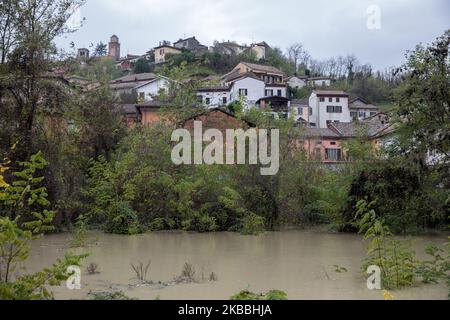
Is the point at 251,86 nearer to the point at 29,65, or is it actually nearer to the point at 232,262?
the point at 29,65

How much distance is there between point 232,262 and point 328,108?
52.8 meters

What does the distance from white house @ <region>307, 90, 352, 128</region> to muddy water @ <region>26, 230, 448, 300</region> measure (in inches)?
1747

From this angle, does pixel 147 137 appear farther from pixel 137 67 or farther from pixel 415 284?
pixel 137 67

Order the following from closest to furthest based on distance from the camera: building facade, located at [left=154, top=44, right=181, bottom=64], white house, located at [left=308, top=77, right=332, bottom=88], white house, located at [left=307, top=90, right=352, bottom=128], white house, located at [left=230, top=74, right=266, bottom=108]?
1. white house, located at [left=230, top=74, right=266, bottom=108]
2. white house, located at [left=307, top=90, right=352, bottom=128]
3. white house, located at [left=308, top=77, right=332, bottom=88]
4. building facade, located at [left=154, top=44, right=181, bottom=64]

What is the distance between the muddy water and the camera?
9391 mm

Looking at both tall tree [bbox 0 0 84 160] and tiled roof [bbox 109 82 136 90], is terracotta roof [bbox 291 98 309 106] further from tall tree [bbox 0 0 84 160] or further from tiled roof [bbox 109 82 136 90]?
tall tree [bbox 0 0 84 160]

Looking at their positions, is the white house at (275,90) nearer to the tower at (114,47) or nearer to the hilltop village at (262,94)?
the hilltop village at (262,94)

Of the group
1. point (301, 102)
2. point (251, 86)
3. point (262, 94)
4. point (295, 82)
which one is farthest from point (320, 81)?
point (251, 86)

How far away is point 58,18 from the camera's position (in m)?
17.6

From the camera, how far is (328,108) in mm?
63719

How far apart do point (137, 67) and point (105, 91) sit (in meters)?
60.5

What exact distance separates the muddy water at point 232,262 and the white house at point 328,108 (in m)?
44.4


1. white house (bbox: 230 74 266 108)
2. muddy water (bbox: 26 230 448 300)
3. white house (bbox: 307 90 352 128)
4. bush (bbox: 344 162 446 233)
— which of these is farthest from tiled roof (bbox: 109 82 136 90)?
muddy water (bbox: 26 230 448 300)

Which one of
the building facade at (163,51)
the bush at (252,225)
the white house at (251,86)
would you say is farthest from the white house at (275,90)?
the bush at (252,225)
